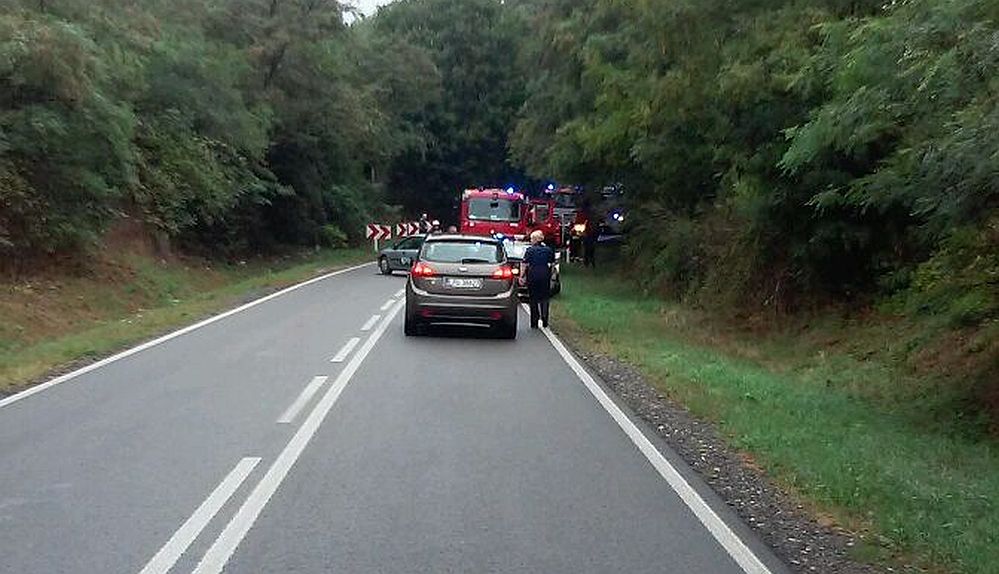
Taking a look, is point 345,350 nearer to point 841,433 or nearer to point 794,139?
point 794,139

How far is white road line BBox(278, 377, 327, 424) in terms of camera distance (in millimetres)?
11961

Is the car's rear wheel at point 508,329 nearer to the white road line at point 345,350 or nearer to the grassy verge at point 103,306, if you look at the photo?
the white road line at point 345,350

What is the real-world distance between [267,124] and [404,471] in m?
35.7

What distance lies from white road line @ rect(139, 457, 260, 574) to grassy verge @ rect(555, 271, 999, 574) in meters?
3.95

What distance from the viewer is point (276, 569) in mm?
6785

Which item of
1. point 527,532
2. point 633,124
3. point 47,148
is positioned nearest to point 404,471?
point 527,532

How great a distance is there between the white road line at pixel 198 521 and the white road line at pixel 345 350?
7.09m

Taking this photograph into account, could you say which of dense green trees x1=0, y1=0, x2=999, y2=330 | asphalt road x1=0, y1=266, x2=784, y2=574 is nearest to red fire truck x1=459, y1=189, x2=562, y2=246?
dense green trees x1=0, y1=0, x2=999, y2=330

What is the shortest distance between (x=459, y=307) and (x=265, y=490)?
11.4 meters

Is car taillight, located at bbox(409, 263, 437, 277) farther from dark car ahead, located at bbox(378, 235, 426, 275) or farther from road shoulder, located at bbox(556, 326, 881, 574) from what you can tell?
dark car ahead, located at bbox(378, 235, 426, 275)

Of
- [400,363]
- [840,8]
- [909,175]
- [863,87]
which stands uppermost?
[840,8]

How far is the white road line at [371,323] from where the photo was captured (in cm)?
2161

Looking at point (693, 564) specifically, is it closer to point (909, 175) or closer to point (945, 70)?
point (945, 70)

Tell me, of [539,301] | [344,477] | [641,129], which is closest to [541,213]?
[641,129]
